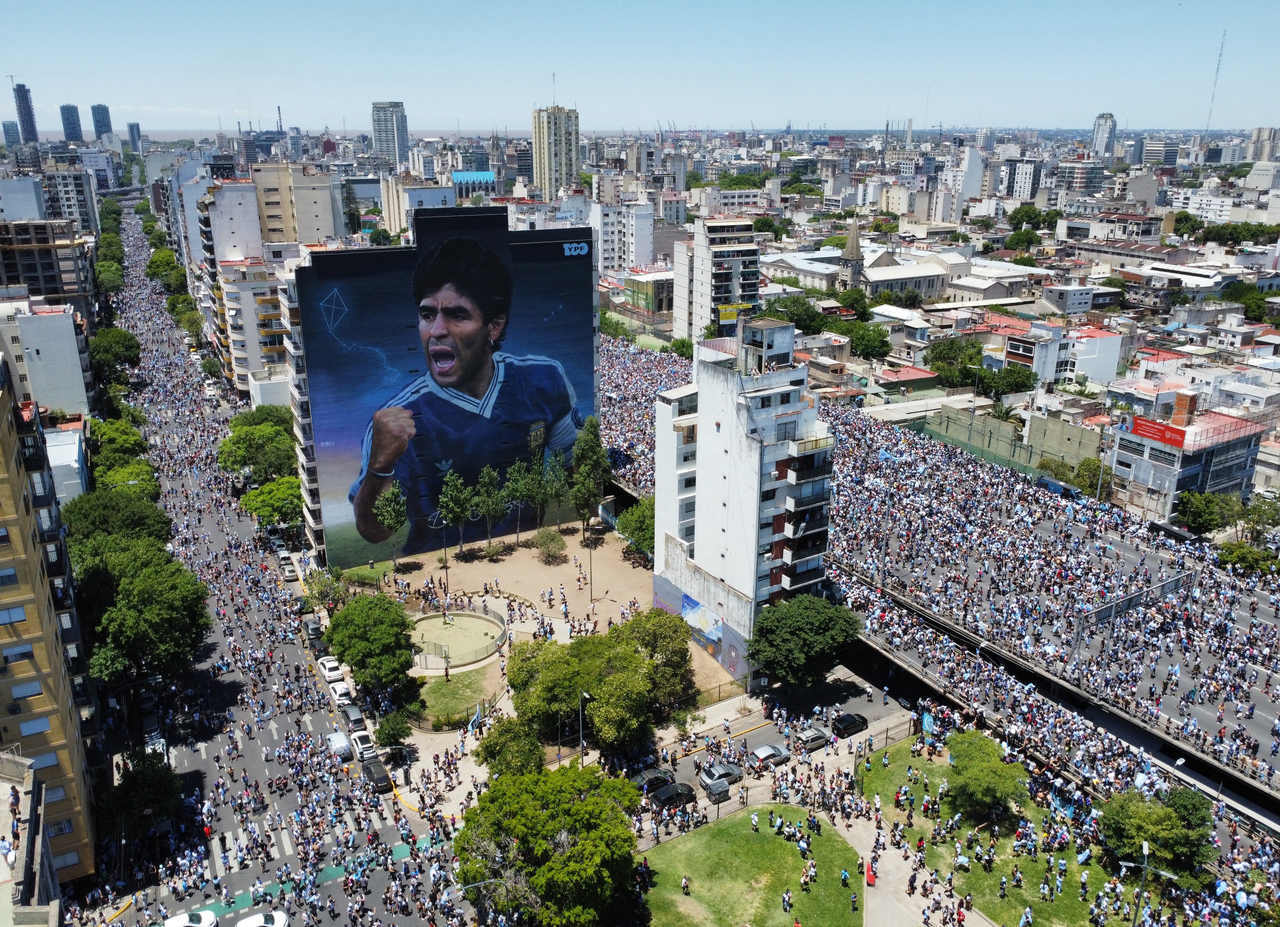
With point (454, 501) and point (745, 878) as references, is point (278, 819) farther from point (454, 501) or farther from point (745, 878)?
point (454, 501)

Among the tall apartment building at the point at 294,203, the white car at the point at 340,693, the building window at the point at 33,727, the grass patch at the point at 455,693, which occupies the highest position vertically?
the tall apartment building at the point at 294,203

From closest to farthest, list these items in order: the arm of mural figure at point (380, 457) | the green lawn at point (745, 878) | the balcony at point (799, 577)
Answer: the green lawn at point (745, 878) < the balcony at point (799, 577) < the arm of mural figure at point (380, 457)

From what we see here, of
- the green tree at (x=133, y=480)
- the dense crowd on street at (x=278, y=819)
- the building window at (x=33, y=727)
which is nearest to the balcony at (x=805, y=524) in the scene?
the dense crowd on street at (x=278, y=819)

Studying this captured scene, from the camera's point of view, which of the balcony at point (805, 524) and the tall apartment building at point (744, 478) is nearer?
the tall apartment building at point (744, 478)

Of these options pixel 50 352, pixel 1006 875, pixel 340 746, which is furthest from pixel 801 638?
pixel 50 352

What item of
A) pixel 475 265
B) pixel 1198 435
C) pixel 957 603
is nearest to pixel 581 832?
pixel 957 603

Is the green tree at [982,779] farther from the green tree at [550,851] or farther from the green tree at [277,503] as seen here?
the green tree at [277,503]

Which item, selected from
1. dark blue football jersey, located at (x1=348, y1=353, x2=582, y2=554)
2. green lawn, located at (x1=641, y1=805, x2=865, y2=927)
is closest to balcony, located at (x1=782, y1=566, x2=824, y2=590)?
green lawn, located at (x1=641, y1=805, x2=865, y2=927)
